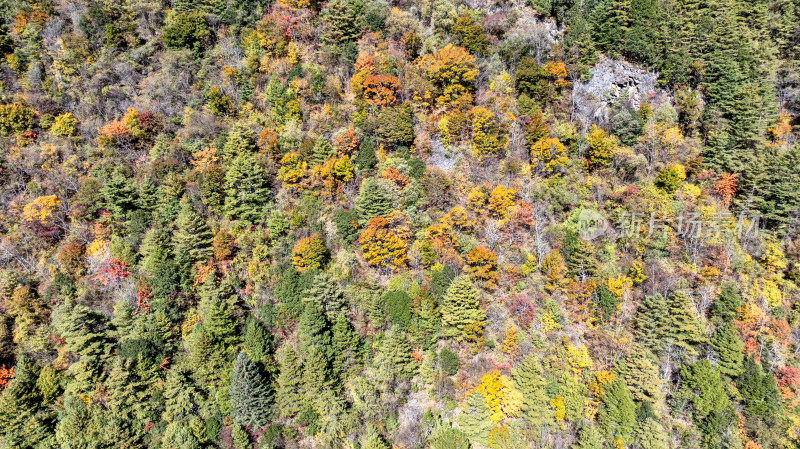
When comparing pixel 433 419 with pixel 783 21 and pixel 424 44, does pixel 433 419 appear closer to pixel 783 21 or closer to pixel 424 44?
pixel 424 44

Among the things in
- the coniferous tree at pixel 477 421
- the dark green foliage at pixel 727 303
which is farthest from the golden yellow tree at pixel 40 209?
the dark green foliage at pixel 727 303

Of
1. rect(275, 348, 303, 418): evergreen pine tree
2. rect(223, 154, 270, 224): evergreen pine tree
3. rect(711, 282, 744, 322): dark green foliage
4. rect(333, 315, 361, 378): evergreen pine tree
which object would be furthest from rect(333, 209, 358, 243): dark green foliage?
rect(711, 282, 744, 322): dark green foliage

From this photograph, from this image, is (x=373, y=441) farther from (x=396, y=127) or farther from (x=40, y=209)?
(x=40, y=209)

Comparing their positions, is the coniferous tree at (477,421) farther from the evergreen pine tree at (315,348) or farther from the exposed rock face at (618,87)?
the exposed rock face at (618,87)

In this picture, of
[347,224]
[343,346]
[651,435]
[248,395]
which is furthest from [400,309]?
[651,435]

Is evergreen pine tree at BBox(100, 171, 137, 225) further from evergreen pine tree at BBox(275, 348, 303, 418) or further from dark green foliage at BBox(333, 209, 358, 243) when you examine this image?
evergreen pine tree at BBox(275, 348, 303, 418)

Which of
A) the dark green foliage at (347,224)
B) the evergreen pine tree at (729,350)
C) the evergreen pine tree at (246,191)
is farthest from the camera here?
the evergreen pine tree at (246,191)

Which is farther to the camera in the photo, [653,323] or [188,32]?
[188,32]
